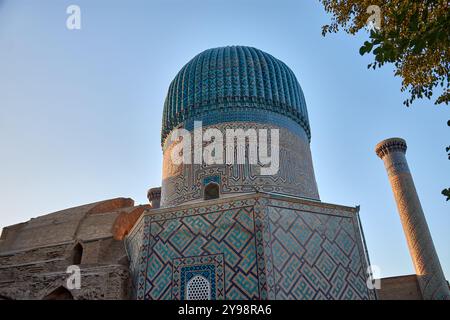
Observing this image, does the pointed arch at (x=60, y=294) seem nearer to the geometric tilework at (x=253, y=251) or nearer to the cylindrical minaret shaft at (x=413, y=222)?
the geometric tilework at (x=253, y=251)

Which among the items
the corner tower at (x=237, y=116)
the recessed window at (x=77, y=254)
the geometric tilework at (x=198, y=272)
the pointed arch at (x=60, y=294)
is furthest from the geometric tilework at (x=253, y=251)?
the recessed window at (x=77, y=254)

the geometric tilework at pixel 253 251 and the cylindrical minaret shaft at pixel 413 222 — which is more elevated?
the cylindrical minaret shaft at pixel 413 222

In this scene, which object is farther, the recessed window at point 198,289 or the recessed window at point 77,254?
the recessed window at point 77,254

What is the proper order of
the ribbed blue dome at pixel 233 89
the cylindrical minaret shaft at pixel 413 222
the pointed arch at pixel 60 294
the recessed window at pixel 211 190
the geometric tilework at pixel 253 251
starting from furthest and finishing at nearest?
the cylindrical minaret shaft at pixel 413 222, the ribbed blue dome at pixel 233 89, the recessed window at pixel 211 190, the pointed arch at pixel 60 294, the geometric tilework at pixel 253 251

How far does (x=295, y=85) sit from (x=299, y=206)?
350cm

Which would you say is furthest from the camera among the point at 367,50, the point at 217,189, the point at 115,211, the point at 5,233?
the point at 5,233

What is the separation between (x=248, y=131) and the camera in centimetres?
742

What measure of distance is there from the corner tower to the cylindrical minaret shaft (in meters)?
4.62

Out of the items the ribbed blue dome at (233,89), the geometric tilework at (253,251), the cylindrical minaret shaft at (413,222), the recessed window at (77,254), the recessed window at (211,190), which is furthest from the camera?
the cylindrical minaret shaft at (413,222)

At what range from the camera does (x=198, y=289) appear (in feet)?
17.4

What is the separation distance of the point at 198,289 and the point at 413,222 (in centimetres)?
778

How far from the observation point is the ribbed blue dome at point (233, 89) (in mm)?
7785

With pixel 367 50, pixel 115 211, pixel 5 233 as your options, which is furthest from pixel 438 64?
pixel 5 233
